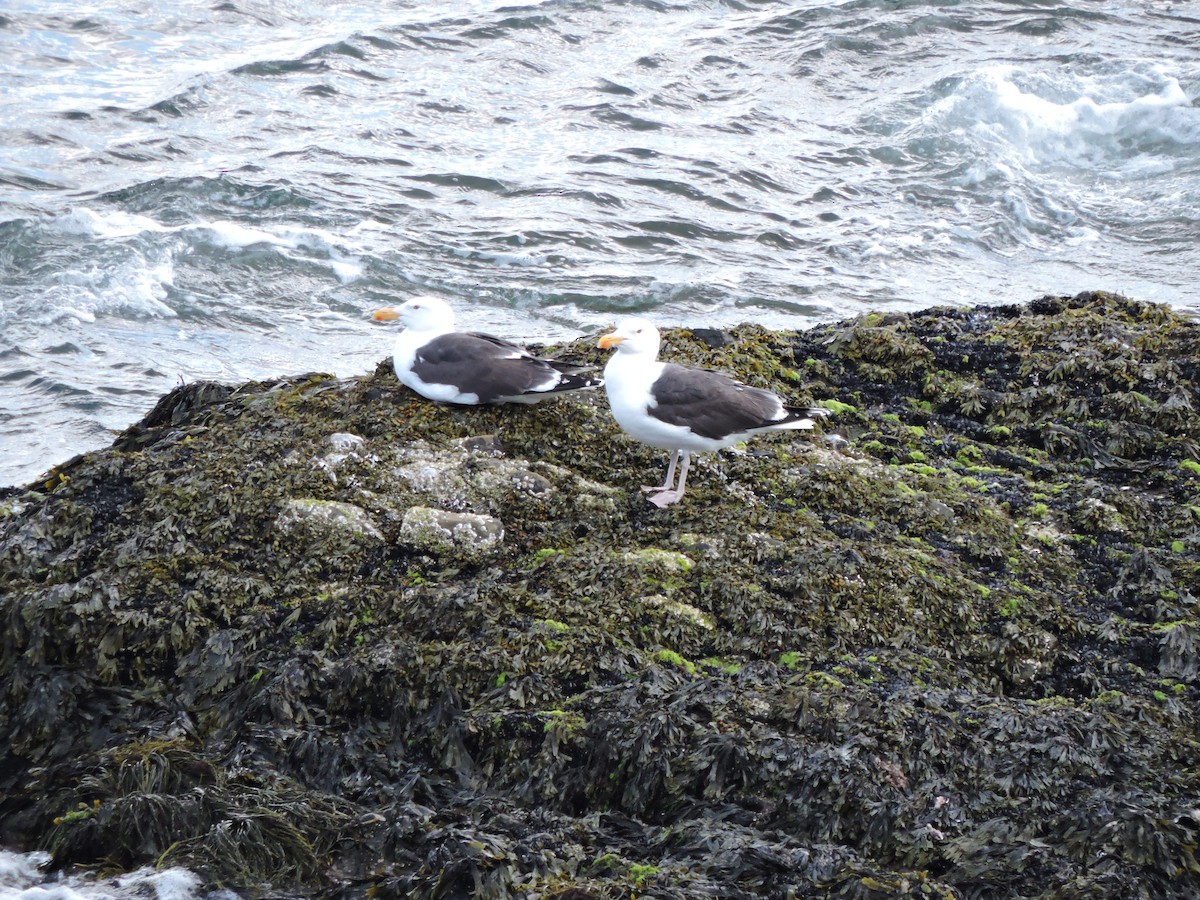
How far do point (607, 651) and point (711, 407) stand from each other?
1278 millimetres

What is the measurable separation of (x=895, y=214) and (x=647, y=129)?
3.35 metres

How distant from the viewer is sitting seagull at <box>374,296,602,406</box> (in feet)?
16.6

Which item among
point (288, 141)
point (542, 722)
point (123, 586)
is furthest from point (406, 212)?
point (542, 722)

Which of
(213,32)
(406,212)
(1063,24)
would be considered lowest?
(406,212)

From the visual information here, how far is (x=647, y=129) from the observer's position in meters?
13.5

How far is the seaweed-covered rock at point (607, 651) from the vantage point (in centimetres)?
318

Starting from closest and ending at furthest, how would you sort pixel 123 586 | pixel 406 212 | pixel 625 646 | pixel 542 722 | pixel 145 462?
pixel 542 722 → pixel 625 646 → pixel 123 586 → pixel 145 462 → pixel 406 212

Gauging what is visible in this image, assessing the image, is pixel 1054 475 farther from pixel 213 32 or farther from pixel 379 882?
pixel 213 32

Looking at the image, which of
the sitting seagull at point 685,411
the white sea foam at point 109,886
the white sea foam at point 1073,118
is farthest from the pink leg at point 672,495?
the white sea foam at point 1073,118

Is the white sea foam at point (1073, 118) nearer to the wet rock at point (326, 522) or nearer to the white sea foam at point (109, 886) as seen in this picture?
the wet rock at point (326, 522)

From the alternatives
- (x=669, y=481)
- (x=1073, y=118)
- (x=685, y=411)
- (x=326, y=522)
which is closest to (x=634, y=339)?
(x=685, y=411)

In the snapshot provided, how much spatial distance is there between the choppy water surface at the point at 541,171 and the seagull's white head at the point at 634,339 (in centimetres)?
398

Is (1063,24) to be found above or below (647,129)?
above

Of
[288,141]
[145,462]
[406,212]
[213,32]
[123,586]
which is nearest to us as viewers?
[123,586]
